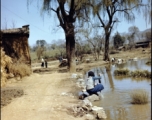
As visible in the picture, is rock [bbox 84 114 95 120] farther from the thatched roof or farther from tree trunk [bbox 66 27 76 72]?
tree trunk [bbox 66 27 76 72]

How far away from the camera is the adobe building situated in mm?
19844

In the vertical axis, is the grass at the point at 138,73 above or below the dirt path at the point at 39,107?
above

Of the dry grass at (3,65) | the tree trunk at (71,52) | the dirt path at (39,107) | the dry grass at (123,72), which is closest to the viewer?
the dirt path at (39,107)

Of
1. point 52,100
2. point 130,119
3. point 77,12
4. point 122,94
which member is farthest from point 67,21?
point 130,119

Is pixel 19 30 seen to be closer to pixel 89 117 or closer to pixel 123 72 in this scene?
pixel 123 72

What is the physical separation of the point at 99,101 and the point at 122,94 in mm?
1692

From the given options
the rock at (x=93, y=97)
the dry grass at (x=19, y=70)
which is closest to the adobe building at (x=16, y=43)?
the dry grass at (x=19, y=70)

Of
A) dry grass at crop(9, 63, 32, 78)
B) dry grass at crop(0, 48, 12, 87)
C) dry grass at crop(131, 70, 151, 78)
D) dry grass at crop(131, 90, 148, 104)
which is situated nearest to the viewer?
dry grass at crop(131, 90, 148, 104)

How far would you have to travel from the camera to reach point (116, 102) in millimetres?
9984

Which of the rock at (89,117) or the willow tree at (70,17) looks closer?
the rock at (89,117)

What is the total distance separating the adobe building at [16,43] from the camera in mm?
19844

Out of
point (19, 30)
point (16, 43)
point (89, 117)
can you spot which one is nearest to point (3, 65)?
point (16, 43)

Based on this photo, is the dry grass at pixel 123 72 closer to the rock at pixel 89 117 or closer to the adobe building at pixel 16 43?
the adobe building at pixel 16 43

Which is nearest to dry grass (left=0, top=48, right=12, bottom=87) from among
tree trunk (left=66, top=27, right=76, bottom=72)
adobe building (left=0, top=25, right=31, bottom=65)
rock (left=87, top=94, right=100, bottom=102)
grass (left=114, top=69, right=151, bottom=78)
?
adobe building (left=0, top=25, right=31, bottom=65)
